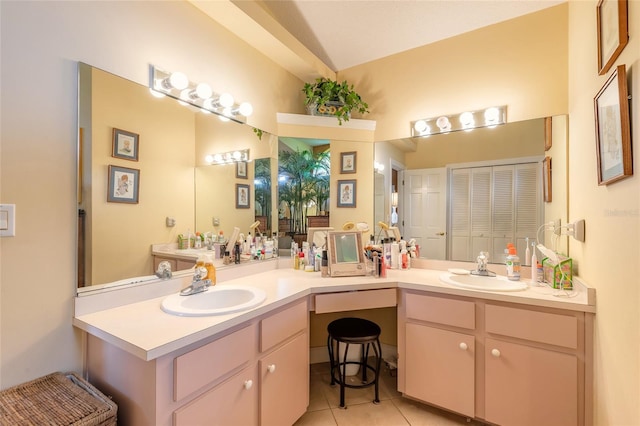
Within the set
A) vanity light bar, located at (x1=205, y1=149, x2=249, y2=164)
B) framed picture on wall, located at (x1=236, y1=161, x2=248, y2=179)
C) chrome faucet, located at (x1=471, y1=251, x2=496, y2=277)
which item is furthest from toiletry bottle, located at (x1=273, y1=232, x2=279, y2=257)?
chrome faucet, located at (x1=471, y1=251, x2=496, y2=277)

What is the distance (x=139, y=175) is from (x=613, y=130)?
2.07 meters

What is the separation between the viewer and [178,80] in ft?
4.97

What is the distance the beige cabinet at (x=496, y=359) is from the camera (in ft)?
4.62

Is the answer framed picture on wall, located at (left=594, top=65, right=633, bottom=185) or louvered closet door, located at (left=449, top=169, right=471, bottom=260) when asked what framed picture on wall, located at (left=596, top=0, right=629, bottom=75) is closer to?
framed picture on wall, located at (left=594, top=65, right=633, bottom=185)

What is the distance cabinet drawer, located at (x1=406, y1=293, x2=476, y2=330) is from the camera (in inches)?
64.4

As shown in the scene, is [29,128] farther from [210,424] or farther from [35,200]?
[210,424]

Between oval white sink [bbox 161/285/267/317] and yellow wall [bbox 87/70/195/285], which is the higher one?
yellow wall [bbox 87/70/195/285]

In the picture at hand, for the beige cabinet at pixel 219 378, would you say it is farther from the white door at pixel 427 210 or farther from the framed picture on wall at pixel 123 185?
the white door at pixel 427 210

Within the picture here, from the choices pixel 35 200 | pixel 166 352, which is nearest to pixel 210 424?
pixel 166 352

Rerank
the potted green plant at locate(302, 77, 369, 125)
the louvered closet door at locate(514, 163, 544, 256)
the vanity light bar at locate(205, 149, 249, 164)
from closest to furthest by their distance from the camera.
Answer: the vanity light bar at locate(205, 149, 249, 164)
the louvered closet door at locate(514, 163, 544, 256)
the potted green plant at locate(302, 77, 369, 125)

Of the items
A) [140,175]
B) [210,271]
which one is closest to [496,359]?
[210,271]

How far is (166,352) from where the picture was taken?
3.06ft

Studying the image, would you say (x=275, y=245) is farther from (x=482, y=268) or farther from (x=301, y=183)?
(x=482, y=268)

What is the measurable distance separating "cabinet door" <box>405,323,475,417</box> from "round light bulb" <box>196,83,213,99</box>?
189 cm
